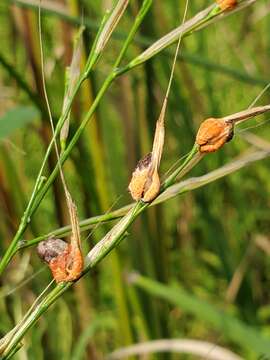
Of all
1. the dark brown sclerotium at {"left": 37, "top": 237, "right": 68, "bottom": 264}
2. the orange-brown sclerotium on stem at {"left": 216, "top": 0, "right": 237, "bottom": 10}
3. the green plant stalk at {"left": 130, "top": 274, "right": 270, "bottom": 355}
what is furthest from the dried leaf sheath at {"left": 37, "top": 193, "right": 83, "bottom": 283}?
the green plant stalk at {"left": 130, "top": 274, "right": 270, "bottom": 355}

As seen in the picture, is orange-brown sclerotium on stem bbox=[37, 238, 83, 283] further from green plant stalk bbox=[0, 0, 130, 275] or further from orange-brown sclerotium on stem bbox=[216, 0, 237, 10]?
orange-brown sclerotium on stem bbox=[216, 0, 237, 10]

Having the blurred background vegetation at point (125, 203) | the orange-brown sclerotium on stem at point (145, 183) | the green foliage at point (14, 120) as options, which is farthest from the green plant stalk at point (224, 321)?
the orange-brown sclerotium on stem at point (145, 183)

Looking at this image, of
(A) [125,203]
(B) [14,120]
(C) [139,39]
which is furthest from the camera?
(A) [125,203]

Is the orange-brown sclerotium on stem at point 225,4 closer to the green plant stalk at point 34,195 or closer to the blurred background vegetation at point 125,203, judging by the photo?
the green plant stalk at point 34,195

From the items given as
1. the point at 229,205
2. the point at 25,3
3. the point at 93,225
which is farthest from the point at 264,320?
the point at 93,225

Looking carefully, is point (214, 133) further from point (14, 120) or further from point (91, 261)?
point (14, 120)

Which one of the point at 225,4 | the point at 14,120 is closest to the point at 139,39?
the point at 14,120
